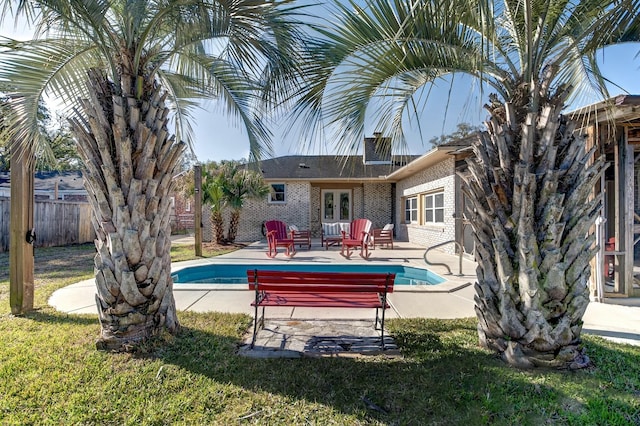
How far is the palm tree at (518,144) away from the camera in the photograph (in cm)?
289

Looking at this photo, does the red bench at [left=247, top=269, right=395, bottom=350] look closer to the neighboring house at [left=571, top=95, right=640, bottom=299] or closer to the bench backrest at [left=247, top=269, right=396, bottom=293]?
the bench backrest at [left=247, top=269, right=396, bottom=293]

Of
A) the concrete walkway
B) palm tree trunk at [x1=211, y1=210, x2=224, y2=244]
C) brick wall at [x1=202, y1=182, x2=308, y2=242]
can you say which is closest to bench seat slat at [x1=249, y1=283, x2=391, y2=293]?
the concrete walkway

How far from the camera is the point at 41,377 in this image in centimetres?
297

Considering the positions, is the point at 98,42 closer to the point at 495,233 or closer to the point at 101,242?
the point at 101,242

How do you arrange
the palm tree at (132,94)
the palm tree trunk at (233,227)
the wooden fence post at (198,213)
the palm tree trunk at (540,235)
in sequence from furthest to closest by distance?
the palm tree trunk at (233,227) → the wooden fence post at (198,213) → the palm tree at (132,94) → the palm tree trunk at (540,235)

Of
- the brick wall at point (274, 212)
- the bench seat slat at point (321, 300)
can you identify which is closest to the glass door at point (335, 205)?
the brick wall at point (274, 212)

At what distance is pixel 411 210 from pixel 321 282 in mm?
13176

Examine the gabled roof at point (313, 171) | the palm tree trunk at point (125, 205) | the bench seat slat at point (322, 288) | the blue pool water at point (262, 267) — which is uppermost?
the gabled roof at point (313, 171)

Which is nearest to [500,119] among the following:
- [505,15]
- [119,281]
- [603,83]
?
[505,15]

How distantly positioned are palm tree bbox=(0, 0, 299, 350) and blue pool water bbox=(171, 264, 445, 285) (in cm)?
504

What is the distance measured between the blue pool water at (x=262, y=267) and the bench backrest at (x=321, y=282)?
5102mm

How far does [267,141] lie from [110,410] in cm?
340

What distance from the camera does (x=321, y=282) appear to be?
3.61m

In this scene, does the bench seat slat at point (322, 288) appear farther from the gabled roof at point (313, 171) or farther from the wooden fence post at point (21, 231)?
the gabled roof at point (313, 171)
